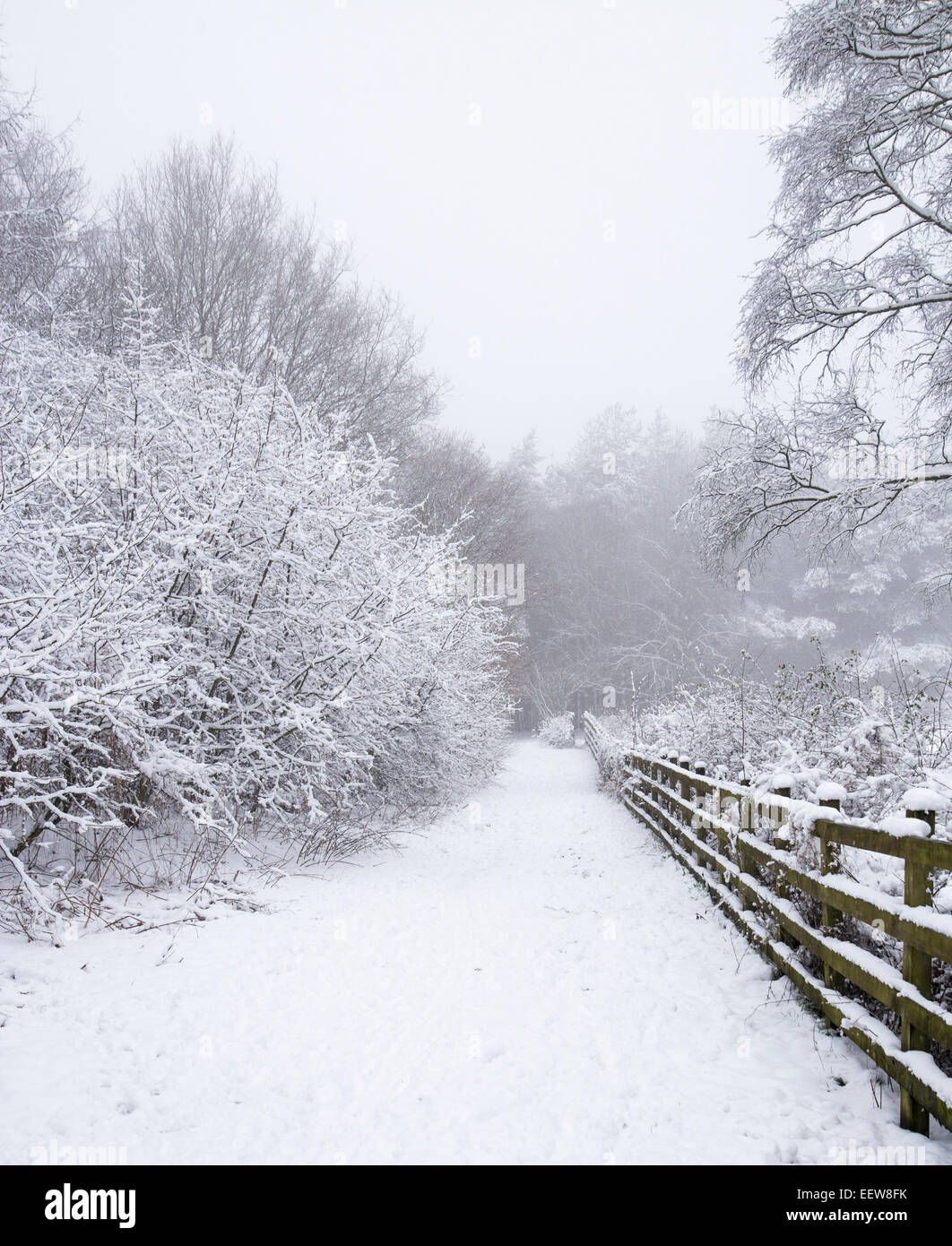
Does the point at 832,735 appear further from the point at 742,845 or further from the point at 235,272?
the point at 235,272

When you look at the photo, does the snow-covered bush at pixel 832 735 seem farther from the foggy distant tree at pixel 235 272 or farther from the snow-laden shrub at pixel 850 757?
the foggy distant tree at pixel 235 272

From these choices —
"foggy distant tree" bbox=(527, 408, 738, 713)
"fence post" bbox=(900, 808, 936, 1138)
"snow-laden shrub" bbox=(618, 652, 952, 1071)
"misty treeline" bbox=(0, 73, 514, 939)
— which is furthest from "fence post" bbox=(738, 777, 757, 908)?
"foggy distant tree" bbox=(527, 408, 738, 713)

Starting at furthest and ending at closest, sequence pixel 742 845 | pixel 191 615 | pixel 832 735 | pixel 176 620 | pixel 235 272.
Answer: pixel 235 272
pixel 191 615
pixel 176 620
pixel 832 735
pixel 742 845

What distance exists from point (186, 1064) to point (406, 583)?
628 centimetres

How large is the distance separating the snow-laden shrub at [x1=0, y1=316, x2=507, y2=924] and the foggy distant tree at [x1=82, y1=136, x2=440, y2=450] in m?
6.14

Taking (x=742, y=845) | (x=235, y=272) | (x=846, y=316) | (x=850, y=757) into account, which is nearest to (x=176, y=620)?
(x=742, y=845)

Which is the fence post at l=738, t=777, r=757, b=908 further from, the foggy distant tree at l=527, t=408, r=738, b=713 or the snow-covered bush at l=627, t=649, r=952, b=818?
the foggy distant tree at l=527, t=408, r=738, b=713

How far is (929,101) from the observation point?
8.59 metres

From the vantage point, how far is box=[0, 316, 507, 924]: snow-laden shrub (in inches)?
216

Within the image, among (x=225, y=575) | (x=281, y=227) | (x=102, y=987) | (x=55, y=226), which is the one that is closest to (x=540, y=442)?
(x=281, y=227)

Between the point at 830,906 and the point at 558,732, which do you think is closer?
the point at 830,906

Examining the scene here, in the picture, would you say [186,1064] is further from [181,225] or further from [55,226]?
[181,225]

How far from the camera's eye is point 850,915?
330 cm

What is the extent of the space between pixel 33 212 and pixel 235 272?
5419 mm
